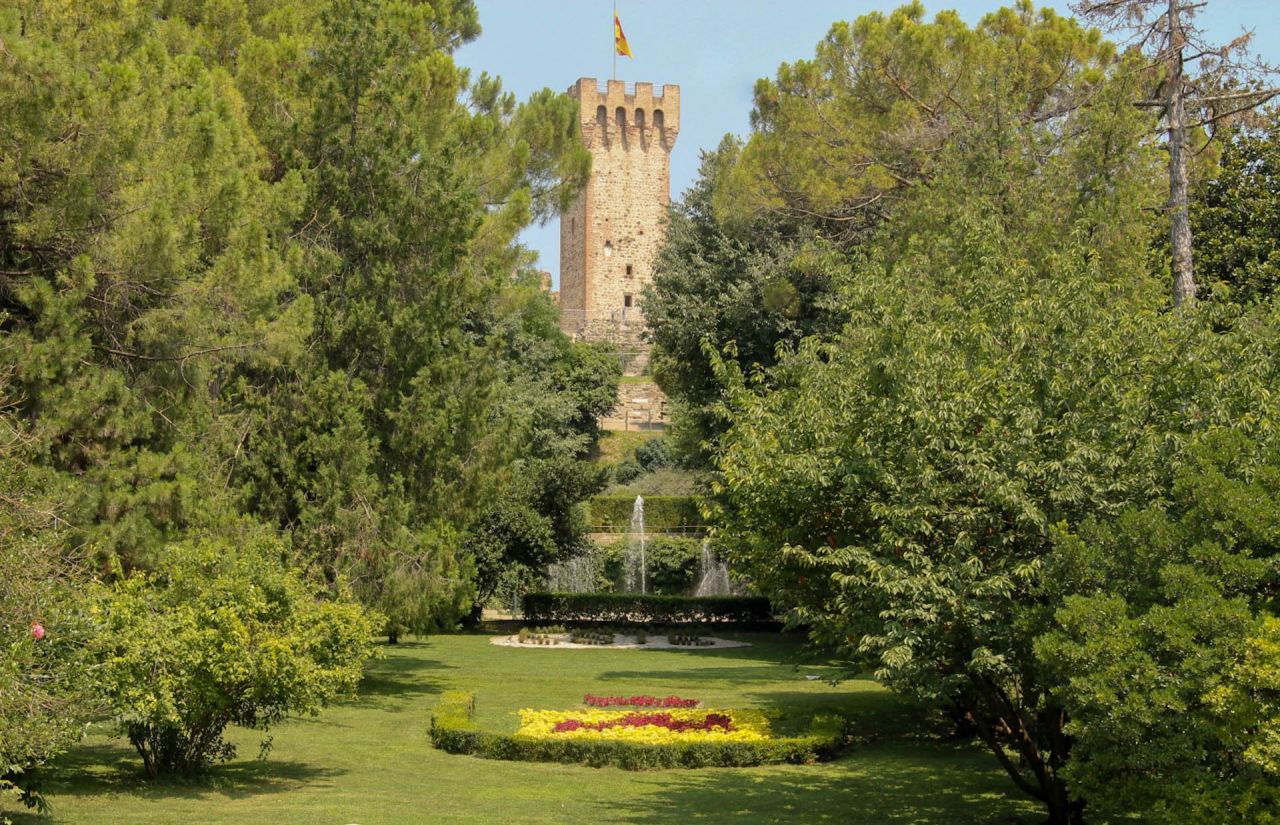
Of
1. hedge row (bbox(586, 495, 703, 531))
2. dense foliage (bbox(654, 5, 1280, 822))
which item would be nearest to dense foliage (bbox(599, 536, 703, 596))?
hedge row (bbox(586, 495, 703, 531))

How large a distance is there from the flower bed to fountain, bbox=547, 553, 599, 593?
2274 cm

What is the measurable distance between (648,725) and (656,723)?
0.72 feet

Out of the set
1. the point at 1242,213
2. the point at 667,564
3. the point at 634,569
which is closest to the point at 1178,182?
the point at 1242,213

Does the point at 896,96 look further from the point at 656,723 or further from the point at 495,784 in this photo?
the point at 495,784

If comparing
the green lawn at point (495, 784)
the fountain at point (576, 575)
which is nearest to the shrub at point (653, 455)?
the fountain at point (576, 575)

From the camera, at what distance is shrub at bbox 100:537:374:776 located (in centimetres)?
1053

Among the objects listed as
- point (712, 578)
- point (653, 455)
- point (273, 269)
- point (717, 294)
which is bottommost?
point (712, 578)

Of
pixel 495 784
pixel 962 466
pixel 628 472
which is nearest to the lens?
pixel 962 466

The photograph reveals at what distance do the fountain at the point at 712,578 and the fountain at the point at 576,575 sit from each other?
124 inches

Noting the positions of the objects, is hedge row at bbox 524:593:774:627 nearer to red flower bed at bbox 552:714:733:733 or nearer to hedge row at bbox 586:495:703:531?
hedge row at bbox 586:495:703:531

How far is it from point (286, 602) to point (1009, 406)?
20.1 feet

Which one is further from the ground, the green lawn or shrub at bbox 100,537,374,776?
shrub at bbox 100,537,374,776

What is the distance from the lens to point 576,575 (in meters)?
40.2

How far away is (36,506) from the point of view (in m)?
8.74
